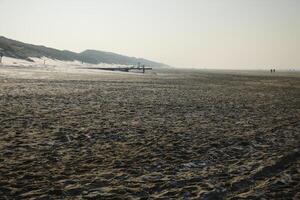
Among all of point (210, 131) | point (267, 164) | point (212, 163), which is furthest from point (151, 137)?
point (267, 164)

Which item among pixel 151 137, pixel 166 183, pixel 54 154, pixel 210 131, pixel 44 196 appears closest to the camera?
pixel 44 196

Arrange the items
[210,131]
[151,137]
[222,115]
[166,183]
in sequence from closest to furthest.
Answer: [166,183] < [151,137] < [210,131] < [222,115]

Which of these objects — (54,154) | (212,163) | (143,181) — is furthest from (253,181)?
(54,154)

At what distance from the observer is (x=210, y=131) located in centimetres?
1185

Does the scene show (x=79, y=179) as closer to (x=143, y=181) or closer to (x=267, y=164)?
(x=143, y=181)

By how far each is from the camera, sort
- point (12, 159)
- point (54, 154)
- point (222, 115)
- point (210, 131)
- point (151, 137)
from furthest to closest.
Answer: point (222, 115) < point (210, 131) < point (151, 137) < point (54, 154) < point (12, 159)

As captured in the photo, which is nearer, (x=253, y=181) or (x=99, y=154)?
(x=253, y=181)

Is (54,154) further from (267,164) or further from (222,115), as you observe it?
(222,115)

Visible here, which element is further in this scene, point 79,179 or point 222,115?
point 222,115

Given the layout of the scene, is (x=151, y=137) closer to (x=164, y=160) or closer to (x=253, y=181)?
(x=164, y=160)

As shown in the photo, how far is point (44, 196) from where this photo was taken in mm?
5578

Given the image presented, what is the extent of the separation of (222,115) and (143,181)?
33.0ft

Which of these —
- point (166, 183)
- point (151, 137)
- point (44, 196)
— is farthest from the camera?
point (151, 137)

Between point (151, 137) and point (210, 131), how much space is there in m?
2.41
